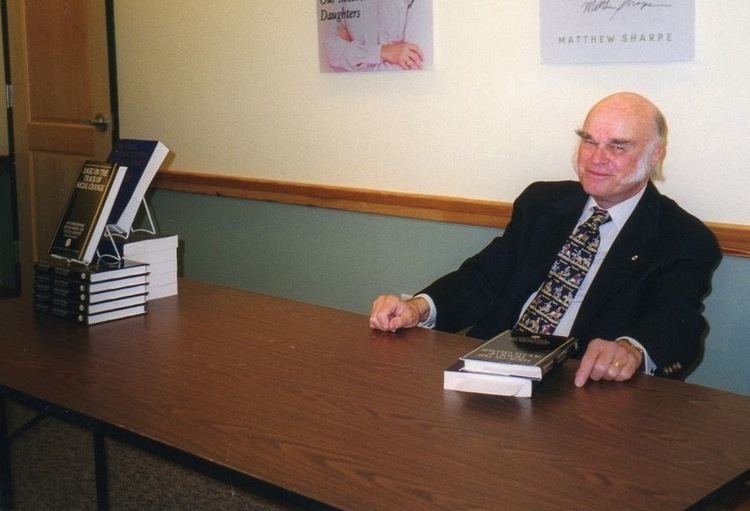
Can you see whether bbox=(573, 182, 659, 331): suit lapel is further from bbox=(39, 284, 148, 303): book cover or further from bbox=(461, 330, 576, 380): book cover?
bbox=(39, 284, 148, 303): book cover

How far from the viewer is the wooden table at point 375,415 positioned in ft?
4.67

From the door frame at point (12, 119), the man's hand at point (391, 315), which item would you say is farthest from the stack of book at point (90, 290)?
the door frame at point (12, 119)

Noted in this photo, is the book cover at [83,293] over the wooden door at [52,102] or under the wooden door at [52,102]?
under

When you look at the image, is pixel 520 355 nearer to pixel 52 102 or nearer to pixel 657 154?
pixel 657 154

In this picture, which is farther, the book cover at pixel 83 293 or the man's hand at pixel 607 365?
the book cover at pixel 83 293

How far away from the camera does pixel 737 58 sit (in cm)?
260

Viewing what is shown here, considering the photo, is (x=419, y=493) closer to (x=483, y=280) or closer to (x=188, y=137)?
(x=483, y=280)

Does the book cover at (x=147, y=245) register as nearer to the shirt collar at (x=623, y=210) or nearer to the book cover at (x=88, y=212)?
the book cover at (x=88, y=212)

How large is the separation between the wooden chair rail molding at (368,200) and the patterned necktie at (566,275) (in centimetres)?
35

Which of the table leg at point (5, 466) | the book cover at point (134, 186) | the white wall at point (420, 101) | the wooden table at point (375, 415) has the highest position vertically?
the white wall at point (420, 101)

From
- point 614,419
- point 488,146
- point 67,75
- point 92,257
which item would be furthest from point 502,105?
point 67,75
